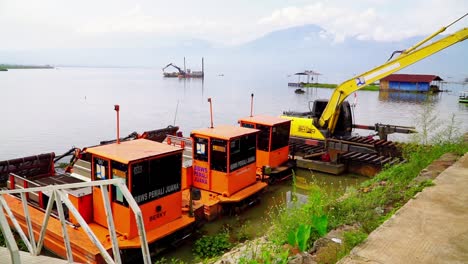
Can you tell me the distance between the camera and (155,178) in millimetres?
7320

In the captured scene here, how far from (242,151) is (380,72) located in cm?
703

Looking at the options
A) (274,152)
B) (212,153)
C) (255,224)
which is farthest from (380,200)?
(274,152)

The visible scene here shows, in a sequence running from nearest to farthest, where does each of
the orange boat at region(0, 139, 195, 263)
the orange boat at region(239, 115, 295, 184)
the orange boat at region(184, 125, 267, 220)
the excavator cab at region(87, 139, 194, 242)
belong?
the orange boat at region(0, 139, 195, 263) < the excavator cab at region(87, 139, 194, 242) < the orange boat at region(184, 125, 267, 220) < the orange boat at region(239, 115, 295, 184)

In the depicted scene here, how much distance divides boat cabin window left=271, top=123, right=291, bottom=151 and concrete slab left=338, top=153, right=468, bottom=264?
6.00 m

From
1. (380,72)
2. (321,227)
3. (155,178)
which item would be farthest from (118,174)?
(380,72)

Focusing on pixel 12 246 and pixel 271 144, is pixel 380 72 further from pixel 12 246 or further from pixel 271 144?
pixel 12 246

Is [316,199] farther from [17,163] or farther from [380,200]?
[17,163]

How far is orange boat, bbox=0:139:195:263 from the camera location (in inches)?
269

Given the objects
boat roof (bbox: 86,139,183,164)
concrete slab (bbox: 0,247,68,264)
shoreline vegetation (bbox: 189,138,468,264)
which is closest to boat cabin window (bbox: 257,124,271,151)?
shoreline vegetation (bbox: 189,138,468,264)

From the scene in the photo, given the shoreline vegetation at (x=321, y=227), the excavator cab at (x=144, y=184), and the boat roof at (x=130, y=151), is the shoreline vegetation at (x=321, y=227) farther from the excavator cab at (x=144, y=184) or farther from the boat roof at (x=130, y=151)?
the boat roof at (x=130, y=151)

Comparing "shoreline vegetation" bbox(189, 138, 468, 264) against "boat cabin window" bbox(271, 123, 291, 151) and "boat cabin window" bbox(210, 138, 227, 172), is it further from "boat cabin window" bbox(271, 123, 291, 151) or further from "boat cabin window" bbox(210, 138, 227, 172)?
"boat cabin window" bbox(271, 123, 291, 151)

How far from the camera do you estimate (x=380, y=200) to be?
20.9 feet

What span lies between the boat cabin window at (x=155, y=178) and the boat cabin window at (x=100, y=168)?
2.39 feet

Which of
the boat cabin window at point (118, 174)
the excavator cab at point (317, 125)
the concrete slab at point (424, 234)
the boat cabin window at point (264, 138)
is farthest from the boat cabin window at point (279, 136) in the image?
the concrete slab at point (424, 234)
